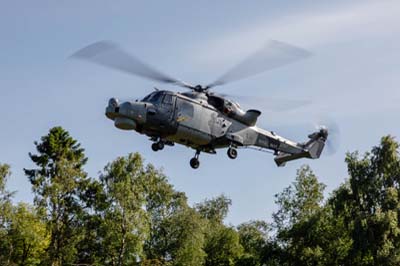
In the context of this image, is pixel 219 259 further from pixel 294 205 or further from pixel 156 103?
pixel 156 103

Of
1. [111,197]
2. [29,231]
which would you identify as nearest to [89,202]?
[111,197]

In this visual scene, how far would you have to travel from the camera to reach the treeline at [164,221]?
5462cm

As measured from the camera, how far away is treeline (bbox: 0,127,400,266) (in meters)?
54.6

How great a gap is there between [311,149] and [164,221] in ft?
101

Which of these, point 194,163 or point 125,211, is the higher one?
point 125,211

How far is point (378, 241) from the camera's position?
170 feet

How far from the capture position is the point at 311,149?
42.1m

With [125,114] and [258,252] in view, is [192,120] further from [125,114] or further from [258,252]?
[258,252]

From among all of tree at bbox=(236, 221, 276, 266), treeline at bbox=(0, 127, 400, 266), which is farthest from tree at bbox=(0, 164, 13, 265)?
tree at bbox=(236, 221, 276, 266)

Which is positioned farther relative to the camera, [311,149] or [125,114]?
[311,149]

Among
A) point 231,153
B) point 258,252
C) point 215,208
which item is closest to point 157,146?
point 231,153

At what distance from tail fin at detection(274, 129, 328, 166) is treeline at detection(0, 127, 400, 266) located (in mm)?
10490

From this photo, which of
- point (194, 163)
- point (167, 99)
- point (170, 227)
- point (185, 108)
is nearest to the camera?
point (167, 99)

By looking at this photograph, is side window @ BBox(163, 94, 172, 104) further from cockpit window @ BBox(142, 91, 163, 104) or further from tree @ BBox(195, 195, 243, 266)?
tree @ BBox(195, 195, 243, 266)
